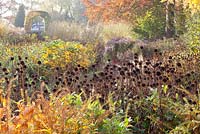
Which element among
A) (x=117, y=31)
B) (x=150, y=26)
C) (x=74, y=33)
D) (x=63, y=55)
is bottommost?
(x=63, y=55)

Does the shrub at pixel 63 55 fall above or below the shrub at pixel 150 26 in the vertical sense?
below

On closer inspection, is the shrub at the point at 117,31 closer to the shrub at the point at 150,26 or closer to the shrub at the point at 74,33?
the shrub at the point at 74,33

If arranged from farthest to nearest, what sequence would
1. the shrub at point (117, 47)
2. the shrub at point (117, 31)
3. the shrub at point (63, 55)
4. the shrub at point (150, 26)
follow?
1. the shrub at point (117, 31)
2. the shrub at point (150, 26)
3. the shrub at point (117, 47)
4. the shrub at point (63, 55)

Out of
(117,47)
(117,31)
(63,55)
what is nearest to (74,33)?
(117,31)

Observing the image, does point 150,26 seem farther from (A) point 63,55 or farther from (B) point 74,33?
(A) point 63,55

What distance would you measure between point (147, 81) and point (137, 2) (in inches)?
563

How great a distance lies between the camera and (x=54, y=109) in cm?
338

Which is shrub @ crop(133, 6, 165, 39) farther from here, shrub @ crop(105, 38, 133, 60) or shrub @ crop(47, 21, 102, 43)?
shrub @ crop(105, 38, 133, 60)

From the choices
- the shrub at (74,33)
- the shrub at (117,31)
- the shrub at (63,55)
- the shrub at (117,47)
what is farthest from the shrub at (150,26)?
the shrub at (63,55)

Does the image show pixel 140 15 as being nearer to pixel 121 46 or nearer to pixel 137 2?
pixel 137 2

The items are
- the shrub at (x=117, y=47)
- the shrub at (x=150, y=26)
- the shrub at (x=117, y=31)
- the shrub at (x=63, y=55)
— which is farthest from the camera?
the shrub at (x=117, y=31)

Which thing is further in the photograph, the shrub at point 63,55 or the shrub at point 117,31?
the shrub at point 117,31

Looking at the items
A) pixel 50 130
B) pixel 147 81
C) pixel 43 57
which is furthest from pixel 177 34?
pixel 50 130

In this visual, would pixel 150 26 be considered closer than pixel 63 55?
No
